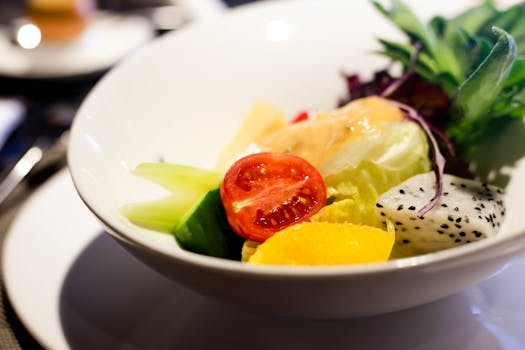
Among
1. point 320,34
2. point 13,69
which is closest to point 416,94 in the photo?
point 320,34

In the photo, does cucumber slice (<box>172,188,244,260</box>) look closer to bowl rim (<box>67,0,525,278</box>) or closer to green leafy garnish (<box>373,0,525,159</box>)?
bowl rim (<box>67,0,525,278</box>)

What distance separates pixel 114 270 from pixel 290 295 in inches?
21.9

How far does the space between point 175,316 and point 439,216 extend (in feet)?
1.77

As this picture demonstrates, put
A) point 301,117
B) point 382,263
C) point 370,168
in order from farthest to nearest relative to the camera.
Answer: point 301,117
point 370,168
point 382,263

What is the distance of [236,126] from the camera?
191 cm

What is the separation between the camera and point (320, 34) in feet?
6.92

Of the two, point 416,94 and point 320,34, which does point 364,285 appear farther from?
point 320,34

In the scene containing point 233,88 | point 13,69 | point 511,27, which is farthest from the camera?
point 13,69

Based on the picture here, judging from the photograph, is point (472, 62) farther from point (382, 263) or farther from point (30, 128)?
point (30, 128)

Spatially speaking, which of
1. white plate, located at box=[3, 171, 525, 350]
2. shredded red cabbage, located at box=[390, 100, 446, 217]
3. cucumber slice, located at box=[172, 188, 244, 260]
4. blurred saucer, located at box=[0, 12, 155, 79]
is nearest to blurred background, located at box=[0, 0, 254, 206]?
blurred saucer, located at box=[0, 12, 155, 79]

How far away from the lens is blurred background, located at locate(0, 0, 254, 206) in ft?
7.20

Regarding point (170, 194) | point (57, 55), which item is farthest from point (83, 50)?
point (170, 194)

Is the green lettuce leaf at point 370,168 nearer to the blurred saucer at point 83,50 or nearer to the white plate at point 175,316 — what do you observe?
the white plate at point 175,316

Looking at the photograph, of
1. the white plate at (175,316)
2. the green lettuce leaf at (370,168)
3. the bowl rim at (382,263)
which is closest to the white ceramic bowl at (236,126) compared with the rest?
the bowl rim at (382,263)
